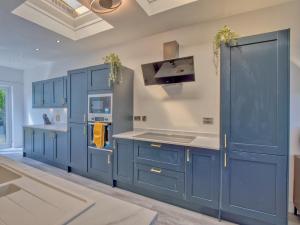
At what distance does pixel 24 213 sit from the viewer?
0.73 metres

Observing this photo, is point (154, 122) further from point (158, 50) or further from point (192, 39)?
point (192, 39)

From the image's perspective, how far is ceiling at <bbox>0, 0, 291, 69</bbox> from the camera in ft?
7.57

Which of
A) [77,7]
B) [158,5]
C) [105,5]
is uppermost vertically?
[77,7]

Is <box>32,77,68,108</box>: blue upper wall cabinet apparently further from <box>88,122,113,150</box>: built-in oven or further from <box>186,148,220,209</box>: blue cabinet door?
<box>186,148,220,209</box>: blue cabinet door

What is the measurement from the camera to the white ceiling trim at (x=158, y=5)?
2290 millimetres

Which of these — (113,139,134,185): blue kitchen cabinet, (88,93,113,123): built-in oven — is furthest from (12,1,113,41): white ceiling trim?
(113,139,134,185): blue kitchen cabinet

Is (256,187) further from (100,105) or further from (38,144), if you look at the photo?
(38,144)

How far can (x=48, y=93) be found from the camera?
4.72 m

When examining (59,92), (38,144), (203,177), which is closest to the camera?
(203,177)

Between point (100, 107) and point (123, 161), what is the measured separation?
3.39 ft

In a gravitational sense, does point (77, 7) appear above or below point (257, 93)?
above

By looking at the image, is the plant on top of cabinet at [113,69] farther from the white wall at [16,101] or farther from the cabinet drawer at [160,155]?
the white wall at [16,101]

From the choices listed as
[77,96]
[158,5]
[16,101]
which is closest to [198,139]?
[158,5]

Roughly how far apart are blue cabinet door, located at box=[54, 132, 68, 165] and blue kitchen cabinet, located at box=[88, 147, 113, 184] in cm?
76
